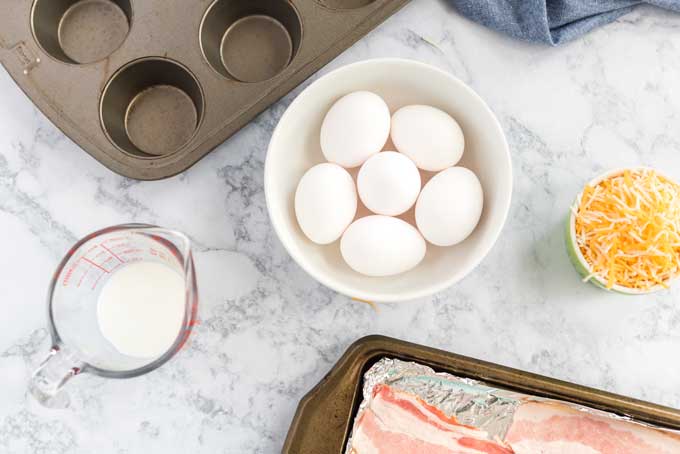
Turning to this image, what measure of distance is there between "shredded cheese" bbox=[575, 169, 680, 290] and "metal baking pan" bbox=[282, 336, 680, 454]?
194 millimetres

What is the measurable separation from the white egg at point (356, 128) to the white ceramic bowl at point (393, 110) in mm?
38

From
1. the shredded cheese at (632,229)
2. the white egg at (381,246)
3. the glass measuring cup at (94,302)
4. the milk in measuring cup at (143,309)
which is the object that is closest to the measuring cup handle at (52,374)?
the glass measuring cup at (94,302)

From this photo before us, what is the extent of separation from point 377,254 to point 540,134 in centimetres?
42

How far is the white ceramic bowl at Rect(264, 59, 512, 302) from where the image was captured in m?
0.97

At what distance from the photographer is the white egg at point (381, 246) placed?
0.96 metres

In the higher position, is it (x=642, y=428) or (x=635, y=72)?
(x=635, y=72)

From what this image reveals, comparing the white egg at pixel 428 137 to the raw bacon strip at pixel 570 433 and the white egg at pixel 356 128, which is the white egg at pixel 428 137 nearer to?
the white egg at pixel 356 128

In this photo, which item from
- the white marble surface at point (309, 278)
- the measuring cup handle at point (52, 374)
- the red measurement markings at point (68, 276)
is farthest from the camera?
the white marble surface at point (309, 278)

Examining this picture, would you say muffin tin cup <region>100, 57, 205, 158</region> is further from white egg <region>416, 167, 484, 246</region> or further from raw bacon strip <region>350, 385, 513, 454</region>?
raw bacon strip <region>350, 385, 513, 454</region>

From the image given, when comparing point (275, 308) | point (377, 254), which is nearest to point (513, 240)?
point (377, 254)

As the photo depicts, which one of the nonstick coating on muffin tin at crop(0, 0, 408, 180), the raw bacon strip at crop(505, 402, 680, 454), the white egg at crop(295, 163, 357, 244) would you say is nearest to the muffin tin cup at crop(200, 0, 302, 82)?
the nonstick coating on muffin tin at crop(0, 0, 408, 180)

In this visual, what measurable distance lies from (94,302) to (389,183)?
0.53 meters

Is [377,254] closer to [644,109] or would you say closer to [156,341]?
[156,341]

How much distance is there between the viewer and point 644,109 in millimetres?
1170
